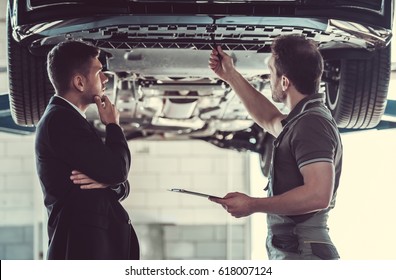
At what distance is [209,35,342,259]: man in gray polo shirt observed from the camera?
1654 mm

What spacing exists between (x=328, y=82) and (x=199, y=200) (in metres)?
1.55

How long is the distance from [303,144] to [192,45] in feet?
1.20

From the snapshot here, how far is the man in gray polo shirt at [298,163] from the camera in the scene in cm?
165

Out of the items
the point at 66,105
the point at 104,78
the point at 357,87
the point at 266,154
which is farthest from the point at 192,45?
the point at 266,154

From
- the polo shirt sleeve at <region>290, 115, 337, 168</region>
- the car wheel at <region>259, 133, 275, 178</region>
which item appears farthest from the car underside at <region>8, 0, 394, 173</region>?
the car wheel at <region>259, 133, 275, 178</region>

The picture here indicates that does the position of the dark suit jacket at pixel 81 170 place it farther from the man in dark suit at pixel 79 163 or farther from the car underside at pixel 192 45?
the car underside at pixel 192 45

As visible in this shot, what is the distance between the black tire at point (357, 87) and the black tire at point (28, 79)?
70cm

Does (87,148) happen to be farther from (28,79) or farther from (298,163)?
(298,163)

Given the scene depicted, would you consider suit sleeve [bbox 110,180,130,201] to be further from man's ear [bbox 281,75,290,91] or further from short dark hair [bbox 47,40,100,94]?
man's ear [bbox 281,75,290,91]

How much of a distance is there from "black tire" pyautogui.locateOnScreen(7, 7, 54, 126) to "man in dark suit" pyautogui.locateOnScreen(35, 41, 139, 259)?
70 mm

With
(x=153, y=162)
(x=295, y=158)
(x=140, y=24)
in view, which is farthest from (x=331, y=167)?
(x=153, y=162)

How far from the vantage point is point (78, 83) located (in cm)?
174

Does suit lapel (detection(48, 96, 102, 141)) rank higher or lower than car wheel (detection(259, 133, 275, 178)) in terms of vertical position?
higher

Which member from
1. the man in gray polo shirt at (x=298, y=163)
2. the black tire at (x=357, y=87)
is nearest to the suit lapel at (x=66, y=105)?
the man in gray polo shirt at (x=298, y=163)
